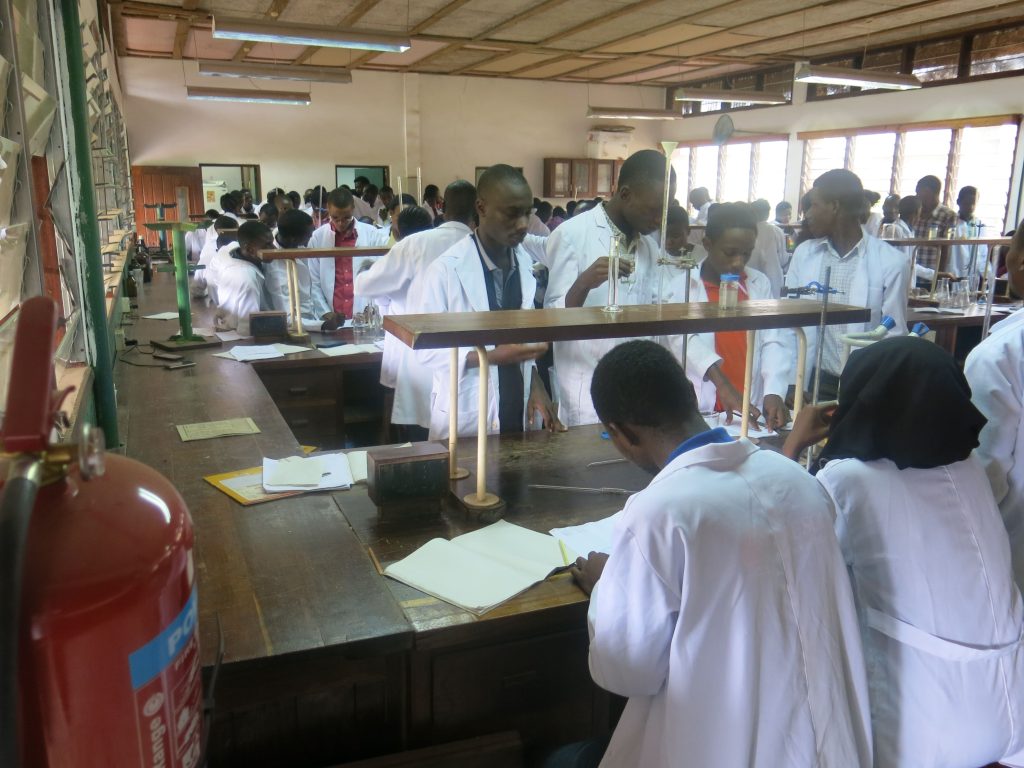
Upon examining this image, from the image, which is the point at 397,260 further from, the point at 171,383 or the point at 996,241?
the point at 996,241

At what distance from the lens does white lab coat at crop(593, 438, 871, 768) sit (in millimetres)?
1032

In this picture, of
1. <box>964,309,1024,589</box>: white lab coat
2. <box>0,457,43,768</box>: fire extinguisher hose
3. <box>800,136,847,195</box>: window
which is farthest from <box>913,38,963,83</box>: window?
<box>0,457,43,768</box>: fire extinguisher hose

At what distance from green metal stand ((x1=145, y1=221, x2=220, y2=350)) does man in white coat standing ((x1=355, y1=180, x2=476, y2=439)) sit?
0.67 metres

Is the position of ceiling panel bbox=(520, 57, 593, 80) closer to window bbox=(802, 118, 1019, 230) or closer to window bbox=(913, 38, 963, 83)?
window bbox=(802, 118, 1019, 230)

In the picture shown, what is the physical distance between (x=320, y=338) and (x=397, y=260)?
766 mm

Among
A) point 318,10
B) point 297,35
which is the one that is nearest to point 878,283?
point 297,35

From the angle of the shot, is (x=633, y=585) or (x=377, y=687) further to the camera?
(x=377, y=687)

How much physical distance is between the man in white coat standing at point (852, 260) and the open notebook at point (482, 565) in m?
1.72

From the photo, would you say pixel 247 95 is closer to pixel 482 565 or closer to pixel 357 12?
pixel 357 12

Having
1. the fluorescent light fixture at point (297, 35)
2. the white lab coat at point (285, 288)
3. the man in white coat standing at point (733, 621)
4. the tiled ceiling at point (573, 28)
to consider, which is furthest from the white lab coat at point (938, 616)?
the tiled ceiling at point (573, 28)

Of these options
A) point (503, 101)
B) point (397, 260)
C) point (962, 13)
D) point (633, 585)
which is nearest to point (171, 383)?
point (397, 260)

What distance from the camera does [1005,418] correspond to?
149 centimetres

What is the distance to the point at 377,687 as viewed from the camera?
1.34 m

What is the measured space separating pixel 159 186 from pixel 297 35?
6.26m
